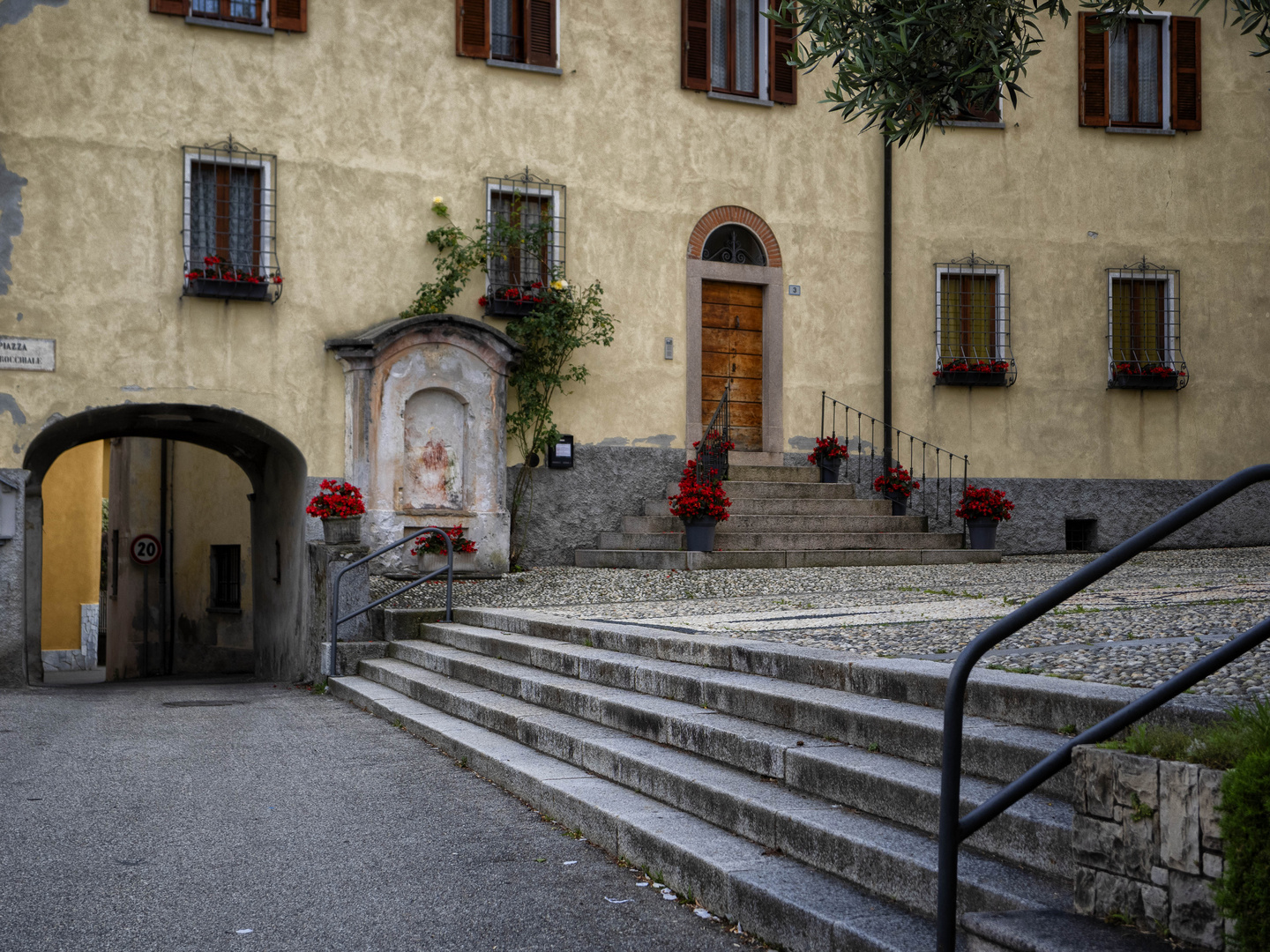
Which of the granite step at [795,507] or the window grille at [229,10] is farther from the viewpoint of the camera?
the granite step at [795,507]

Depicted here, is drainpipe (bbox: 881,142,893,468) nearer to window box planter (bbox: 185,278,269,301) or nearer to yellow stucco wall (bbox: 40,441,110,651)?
window box planter (bbox: 185,278,269,301)

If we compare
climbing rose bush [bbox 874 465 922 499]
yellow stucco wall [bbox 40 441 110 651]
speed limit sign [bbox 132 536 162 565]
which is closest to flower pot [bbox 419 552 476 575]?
climbing rose bush [bbox 874 465 922 499]

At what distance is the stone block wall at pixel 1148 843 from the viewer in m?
2.52

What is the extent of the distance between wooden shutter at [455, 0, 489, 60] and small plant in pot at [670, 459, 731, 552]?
5.32m

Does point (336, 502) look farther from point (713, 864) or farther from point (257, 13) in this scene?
point (713, 864)

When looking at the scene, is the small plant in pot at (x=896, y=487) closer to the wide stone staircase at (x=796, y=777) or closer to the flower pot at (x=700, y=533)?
the flower pot at (x=700, y=533)

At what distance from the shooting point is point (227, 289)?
12.2 meters

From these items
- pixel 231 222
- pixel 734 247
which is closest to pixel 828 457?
pixel 734 247

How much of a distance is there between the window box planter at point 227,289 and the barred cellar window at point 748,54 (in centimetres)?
575

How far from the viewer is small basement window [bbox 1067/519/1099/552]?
1538cm

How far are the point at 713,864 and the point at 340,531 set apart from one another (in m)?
7.74

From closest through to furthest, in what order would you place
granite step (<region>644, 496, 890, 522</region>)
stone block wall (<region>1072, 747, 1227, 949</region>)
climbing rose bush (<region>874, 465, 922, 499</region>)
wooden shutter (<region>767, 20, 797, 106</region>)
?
stone block wall (<region>1072, 747, 1227, 949</region>) < granite step (<region>644, 496, 890, 522</region>) < climbing rose bush (<region>874, 465, 922, 499</region>) < wooden shutter (<region>767, 20, 797, 106</region>)

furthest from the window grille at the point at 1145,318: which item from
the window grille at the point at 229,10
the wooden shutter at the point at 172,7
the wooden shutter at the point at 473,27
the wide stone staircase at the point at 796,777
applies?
the wooden shutter at the point at 172,7

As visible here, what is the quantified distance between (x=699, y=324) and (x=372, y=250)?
3.80 meters
